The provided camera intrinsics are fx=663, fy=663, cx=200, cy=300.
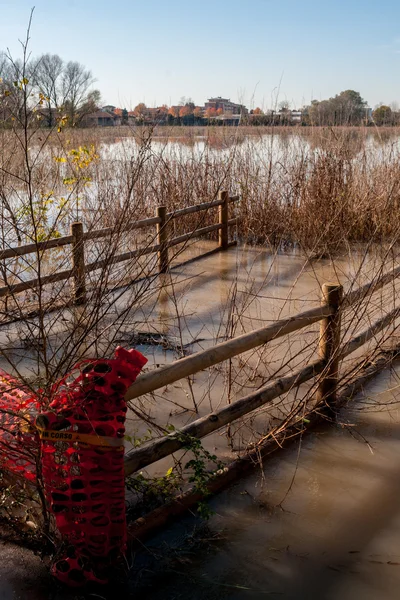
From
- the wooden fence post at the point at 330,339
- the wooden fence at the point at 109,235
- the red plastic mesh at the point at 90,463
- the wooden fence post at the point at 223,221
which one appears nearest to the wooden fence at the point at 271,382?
the wooden fence post at the point at 330,339

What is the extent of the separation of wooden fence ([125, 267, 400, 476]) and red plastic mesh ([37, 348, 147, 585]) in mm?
221

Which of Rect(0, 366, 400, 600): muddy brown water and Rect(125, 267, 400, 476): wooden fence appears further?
Rect(125, 267, 400, 476): wooden fence

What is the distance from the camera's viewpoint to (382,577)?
9.30 ft

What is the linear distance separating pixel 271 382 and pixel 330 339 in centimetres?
51

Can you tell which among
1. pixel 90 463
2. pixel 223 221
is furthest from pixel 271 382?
pixel 223 221

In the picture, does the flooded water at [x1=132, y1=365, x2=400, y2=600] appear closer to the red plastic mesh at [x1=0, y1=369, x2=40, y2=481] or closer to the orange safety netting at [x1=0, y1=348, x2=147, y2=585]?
the orange safety netting at [x1=0, y1=348, x2=147, y2=585]

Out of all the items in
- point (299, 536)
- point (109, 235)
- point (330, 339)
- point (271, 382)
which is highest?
point (109, 235)

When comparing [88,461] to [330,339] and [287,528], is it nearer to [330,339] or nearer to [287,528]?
[287,528]

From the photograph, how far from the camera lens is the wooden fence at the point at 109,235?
156 inches

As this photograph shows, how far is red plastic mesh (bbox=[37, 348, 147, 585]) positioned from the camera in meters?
2.53

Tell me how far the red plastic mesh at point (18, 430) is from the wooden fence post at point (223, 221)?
7.08 m

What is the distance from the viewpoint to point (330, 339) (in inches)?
164

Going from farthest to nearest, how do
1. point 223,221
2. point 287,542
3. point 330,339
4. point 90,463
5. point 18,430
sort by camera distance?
point 223,221 → point 330,339 → point 287,542 → point 18,430 → point 90,463

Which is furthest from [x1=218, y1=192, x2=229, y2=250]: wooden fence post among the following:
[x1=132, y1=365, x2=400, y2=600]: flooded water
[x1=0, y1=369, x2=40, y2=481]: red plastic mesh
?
[x1=0, y1=369, x2=40, y2=481]: red plastic mesh
